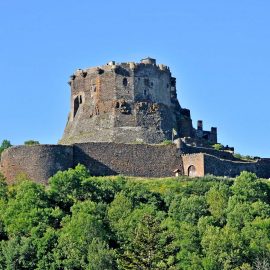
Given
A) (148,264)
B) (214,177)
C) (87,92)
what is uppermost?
(87,92)

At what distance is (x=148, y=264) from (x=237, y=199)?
83.1ft

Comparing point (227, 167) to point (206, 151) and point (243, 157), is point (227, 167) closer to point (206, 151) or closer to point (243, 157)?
point (206, 151)

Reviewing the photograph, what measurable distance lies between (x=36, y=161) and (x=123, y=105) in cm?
1076

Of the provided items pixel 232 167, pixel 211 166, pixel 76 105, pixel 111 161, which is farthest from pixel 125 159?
pixel 76 105

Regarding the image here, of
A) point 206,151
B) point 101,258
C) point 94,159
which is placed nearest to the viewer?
point 101,258

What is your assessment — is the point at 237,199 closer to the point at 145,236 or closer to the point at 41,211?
the point at 41,211

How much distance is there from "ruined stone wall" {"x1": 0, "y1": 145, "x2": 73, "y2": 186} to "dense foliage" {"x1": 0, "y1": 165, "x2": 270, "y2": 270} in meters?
1.63

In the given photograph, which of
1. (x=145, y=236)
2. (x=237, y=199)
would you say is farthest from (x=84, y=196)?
(x=145, y=236)

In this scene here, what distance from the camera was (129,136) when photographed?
114 m

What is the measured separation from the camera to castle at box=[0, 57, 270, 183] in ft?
354

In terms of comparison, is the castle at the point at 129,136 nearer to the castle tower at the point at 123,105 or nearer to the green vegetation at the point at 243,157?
the castle tower at the point at 123,105

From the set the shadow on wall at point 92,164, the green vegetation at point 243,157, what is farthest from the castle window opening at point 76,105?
the green vegetation at point 243,157

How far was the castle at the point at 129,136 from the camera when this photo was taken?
107938mm

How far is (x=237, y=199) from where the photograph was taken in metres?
103
